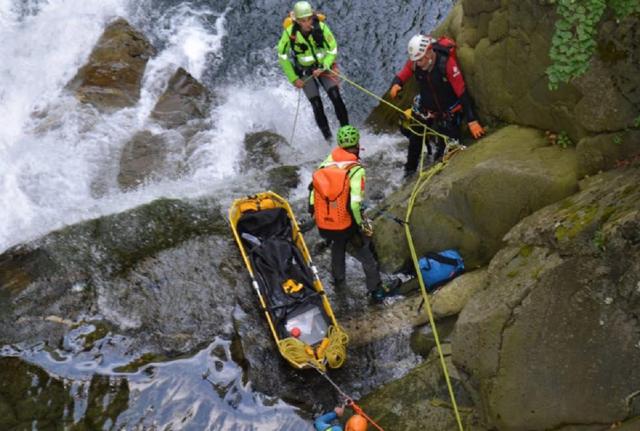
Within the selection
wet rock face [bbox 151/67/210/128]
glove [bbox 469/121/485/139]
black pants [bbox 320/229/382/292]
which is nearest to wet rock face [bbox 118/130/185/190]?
wet rock face [bbox 151/67/210/128]

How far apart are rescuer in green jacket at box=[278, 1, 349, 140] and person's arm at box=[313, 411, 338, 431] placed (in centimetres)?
555

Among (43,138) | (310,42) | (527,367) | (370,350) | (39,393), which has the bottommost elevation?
(370,350)

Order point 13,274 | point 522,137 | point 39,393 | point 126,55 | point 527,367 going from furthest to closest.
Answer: point 126,55
point 13,274
point 522,137
point 39,393
point 527,367

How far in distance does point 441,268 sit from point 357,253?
1040 mm

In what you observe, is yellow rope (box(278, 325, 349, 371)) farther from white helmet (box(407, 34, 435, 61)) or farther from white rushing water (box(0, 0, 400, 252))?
white rushing water (box(0, 0, 400, 252))

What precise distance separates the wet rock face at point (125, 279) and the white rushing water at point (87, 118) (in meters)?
0.59

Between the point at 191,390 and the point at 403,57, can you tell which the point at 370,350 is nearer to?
the point at 191,390

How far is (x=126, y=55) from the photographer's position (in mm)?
12383

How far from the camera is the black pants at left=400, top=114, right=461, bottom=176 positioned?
27.6 ft

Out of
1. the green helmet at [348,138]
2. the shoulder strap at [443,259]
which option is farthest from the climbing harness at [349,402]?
the green helmet at [348,138]

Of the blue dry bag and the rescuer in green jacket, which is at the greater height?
the rescuer in green jacket

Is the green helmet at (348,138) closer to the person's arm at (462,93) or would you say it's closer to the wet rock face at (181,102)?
the person's arm at (462,93)

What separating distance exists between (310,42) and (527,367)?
6274 mm

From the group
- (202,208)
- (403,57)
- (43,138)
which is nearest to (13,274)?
(202,208)
